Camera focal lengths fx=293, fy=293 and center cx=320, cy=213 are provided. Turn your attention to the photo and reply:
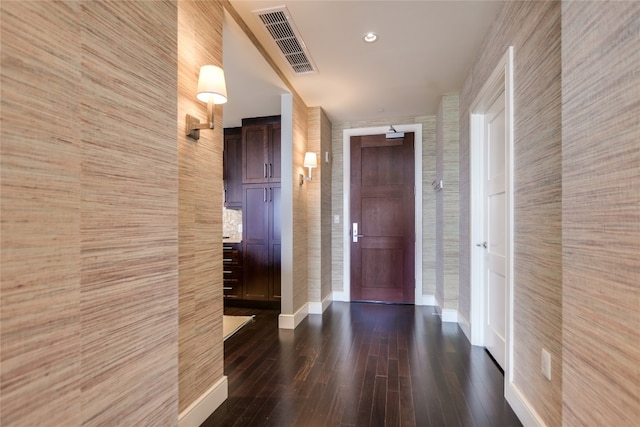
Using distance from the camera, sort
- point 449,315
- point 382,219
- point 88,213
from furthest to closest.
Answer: point 382,219, point 449,315, point 88,213

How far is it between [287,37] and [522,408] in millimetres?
2871

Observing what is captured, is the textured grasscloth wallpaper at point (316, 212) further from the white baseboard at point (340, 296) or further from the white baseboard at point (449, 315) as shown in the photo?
the white baseboard at point (449, 315)

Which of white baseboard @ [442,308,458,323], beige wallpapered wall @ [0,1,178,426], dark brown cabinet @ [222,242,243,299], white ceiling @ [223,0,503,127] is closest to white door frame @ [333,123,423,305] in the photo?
white ceiling @ [223,0,503,127]

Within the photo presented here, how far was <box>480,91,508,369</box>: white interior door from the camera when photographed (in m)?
2.22

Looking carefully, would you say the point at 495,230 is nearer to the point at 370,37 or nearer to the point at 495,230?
the point at 495,230

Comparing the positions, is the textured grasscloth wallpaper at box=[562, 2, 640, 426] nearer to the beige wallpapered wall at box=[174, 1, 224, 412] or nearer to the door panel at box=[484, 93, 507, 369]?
the door panel at box=[484, 93, 507, 369]

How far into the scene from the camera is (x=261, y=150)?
3939 mm

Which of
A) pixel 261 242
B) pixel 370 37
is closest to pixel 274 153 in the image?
pixel 261 242

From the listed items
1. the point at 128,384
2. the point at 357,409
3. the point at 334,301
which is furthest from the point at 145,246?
the point at 334,301

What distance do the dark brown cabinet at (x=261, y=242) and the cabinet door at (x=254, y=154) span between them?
0.12 m

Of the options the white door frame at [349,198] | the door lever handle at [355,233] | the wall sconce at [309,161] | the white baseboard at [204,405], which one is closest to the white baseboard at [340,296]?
the white door frame at [349,198]

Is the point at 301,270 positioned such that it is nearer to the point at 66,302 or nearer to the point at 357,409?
the point at 357,409

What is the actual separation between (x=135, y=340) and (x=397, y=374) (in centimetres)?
189

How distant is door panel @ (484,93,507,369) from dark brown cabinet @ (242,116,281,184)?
242 centimetres
